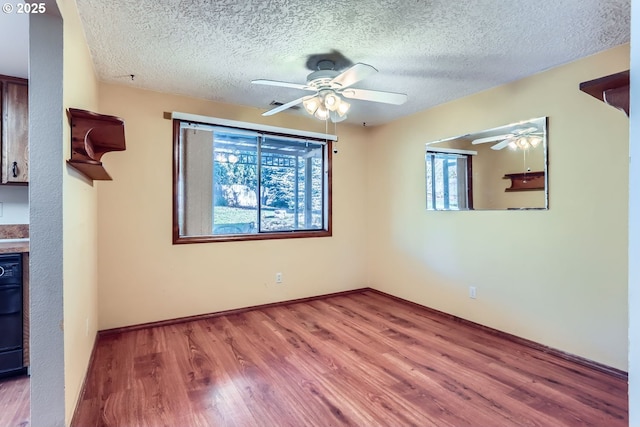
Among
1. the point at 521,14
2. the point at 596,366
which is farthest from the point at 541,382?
the point at 521,14

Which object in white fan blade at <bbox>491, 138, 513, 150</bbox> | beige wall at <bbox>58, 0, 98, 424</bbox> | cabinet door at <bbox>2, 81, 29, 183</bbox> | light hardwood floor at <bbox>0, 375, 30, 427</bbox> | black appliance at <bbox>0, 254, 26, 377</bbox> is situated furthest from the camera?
white fan blade at <bbox>491, 138, 513, 150</bbox>

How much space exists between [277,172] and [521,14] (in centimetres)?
272

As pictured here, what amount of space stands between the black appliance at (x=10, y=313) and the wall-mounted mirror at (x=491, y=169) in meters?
3.70

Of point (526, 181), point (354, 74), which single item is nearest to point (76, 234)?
point (354, 74)

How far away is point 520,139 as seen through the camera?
2.81 metres

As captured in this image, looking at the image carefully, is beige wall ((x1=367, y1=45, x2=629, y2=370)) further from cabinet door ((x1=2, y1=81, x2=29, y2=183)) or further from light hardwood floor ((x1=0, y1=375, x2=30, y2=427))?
cabinet door ((x1=2, y1=81, x2=29, y2=183))

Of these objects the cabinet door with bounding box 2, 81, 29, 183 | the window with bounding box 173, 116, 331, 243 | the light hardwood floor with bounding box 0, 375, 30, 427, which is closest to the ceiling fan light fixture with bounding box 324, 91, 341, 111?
the window with bounding box 173, 116, 331, 243

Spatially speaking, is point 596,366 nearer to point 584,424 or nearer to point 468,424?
point 584,424

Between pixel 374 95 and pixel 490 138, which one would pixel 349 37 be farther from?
pixel 490 138

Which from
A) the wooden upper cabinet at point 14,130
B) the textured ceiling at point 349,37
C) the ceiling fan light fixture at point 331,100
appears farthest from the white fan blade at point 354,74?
the wooden upper cabinet at point 14,130

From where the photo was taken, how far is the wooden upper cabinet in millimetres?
2447

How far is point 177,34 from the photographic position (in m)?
2.12

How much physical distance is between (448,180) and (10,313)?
3.90m

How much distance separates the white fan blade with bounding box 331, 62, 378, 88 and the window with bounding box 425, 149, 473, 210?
172cm
